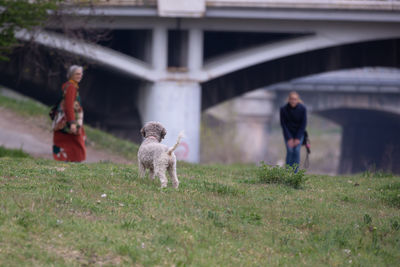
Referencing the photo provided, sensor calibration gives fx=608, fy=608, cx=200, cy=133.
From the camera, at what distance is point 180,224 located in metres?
6.77

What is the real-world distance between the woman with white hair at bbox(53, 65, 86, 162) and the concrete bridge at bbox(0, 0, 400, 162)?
7659mm

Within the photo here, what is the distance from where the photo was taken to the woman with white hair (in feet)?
36.2

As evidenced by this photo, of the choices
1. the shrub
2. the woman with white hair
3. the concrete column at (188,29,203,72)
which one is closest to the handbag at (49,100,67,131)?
the woman with white hair

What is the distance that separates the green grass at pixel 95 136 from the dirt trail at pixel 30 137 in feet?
0.73

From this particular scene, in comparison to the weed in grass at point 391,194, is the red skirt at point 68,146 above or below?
above

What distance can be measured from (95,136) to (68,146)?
7.67 metres

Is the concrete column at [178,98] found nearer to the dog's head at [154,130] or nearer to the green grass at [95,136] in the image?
the green grass at [95,136]

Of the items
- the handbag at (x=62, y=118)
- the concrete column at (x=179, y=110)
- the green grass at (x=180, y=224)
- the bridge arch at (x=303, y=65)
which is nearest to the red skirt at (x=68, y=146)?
the handbag at (x=62, y=118)

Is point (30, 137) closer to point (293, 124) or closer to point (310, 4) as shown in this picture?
point (293, 124)

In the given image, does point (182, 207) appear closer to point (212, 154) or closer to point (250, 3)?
point (250, 3)

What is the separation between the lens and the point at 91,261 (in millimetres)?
5719

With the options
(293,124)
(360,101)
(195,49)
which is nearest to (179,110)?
(195,49)

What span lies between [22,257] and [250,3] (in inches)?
674

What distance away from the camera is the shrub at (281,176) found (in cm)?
984
